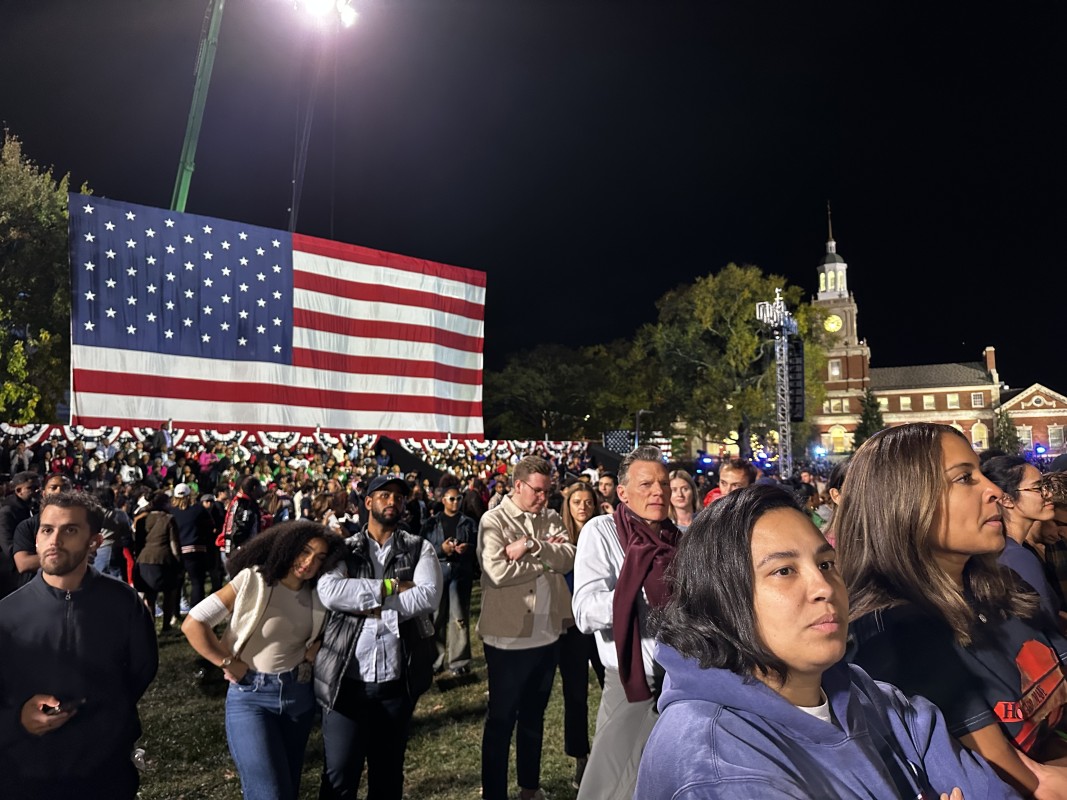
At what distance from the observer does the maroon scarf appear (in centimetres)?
321

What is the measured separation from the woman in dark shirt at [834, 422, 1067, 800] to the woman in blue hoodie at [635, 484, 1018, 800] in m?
0.22

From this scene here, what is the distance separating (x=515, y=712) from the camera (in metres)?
4.10

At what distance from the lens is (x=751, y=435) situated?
1553 inches

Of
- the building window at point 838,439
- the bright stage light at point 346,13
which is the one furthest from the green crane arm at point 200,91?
the building window at point 838,439

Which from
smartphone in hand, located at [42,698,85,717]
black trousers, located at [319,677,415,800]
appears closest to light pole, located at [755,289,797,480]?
black trousers, located at [319,677,415,800]

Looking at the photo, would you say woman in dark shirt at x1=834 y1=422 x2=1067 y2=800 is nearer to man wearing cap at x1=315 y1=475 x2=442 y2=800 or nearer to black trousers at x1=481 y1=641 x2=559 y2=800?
man wearing cap at x1=315 y1=475 x2=442 y2=800

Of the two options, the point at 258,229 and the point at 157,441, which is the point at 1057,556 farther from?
the point at 258,229

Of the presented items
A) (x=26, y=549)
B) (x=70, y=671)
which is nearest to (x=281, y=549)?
(x=70, y=671)

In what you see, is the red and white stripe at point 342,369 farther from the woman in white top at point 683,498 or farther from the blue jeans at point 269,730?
the blue jeans at point 269,730

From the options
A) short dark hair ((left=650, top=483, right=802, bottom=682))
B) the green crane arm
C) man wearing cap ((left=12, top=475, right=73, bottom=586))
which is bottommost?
man wearing cap ((left=12, top=475, right=73, bottom=586))

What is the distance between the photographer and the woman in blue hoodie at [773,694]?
1.23 metres

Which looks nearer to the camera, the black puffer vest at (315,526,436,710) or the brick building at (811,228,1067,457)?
the black puffer vest at (315,526,436,710)

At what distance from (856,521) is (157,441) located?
17812 mm

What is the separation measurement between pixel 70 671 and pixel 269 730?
2.82 ft
